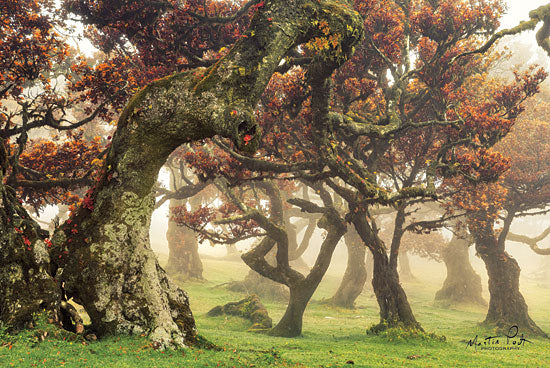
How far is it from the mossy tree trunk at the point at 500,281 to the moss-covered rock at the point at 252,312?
11875mm

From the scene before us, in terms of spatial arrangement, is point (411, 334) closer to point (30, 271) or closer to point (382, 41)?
point (382, 41)

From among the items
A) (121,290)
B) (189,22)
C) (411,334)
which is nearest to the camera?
(121,290)

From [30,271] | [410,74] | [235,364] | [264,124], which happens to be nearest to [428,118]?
[410,74]

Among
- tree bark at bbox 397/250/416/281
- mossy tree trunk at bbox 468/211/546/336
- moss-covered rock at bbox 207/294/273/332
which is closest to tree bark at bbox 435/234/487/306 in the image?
mossy tree trunk at bbox 468/211/546/336

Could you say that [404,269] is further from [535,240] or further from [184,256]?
[184,256]

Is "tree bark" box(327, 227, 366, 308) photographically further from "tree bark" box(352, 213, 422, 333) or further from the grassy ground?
"tree bark" box(352, 213, 422, 333)

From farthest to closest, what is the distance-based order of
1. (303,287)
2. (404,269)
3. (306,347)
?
1. (404,269)
2. (303,287)
3. (306,347)

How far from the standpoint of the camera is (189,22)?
1230 cm

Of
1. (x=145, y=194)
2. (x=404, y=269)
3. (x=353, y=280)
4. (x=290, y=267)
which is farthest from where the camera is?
(x=404, y=269)

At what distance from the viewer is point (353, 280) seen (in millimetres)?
25828

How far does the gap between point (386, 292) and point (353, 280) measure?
11.3 metres

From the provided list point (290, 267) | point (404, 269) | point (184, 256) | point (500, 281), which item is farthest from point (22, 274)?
point (404, 269)

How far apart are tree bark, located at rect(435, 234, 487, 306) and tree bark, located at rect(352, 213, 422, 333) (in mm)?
17170

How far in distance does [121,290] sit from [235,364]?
261 centimetres
